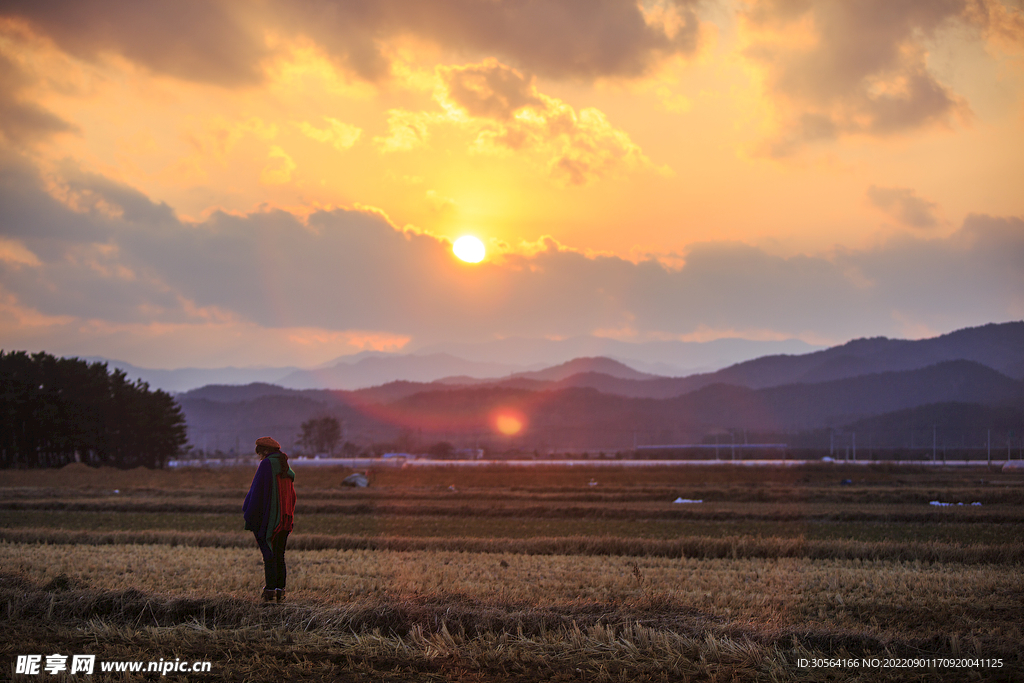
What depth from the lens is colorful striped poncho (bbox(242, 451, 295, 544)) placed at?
9.05 metres

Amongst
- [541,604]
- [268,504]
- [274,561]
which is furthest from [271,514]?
[541,604]

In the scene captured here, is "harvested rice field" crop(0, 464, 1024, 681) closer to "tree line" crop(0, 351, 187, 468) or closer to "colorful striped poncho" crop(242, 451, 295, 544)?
"colorful striped poncho" crop(242, 451, 295, 544)

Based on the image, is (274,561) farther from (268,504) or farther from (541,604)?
(541,604)

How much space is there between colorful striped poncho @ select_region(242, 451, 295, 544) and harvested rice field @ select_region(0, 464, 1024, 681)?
3.21 feet

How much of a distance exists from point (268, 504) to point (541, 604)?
12.9ft

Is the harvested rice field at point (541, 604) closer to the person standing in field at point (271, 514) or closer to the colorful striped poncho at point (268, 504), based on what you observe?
the person standing in field at point (271, 514)

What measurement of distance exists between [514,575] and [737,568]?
4945 mm

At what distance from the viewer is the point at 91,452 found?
7981 cm

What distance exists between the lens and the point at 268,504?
29.9 feet

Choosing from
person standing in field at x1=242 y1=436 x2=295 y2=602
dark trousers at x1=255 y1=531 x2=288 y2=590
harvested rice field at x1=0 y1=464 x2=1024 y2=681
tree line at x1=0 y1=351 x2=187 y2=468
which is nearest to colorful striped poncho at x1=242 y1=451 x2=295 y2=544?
person standing in field at x1=242 y1=436 x2=295 y2=602

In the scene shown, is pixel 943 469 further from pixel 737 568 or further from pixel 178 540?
pixel 178 540

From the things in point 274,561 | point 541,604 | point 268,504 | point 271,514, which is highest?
point 268,504

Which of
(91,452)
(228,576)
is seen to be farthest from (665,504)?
(91,452)

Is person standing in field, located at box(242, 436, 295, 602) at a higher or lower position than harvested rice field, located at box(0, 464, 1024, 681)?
higher
